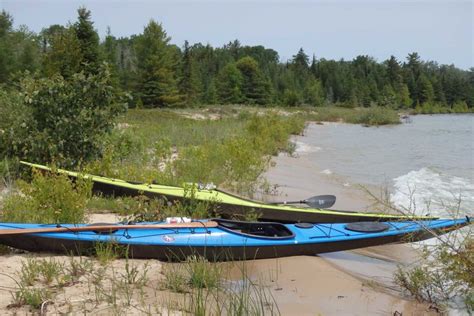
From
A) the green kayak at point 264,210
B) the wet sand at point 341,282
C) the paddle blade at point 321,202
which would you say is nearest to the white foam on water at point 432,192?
the paddle blade at point 321,202

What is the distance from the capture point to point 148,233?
518 centimetres

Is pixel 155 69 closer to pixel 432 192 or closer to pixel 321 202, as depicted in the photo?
pixel 432 192

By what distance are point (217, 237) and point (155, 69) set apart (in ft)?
118

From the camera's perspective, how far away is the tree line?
29.9m

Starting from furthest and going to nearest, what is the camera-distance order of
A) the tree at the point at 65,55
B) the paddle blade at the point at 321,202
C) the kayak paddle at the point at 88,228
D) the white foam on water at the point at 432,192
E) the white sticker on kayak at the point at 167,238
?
the tree at the point at 65,55
the white foam on water at the point at 432,192
the paddle blade at the point at 321,202
the white sticker on kayak at the point at 167,238
the kayak paddle at the point at 88,228

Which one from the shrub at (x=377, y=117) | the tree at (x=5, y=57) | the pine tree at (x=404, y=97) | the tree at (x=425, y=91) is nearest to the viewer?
the tree at (x=5, y=57)

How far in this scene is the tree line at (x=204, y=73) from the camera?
1179 inches

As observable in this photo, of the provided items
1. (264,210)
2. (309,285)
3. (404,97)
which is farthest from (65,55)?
(404,97)

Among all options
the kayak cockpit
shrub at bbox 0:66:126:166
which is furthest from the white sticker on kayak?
shrub at bbox 0:66:126:166

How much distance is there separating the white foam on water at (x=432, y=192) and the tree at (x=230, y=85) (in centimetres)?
4302

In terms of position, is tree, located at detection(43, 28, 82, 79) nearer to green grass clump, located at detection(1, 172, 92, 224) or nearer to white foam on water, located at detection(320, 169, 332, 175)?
white foam on water, located at detection(320, 169, 332, 175)

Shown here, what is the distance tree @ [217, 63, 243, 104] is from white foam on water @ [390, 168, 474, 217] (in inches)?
1694

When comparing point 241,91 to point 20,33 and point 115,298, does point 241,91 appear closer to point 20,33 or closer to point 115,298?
point 20,33

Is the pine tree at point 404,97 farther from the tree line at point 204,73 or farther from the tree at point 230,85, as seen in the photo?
the tree at point 230,85
